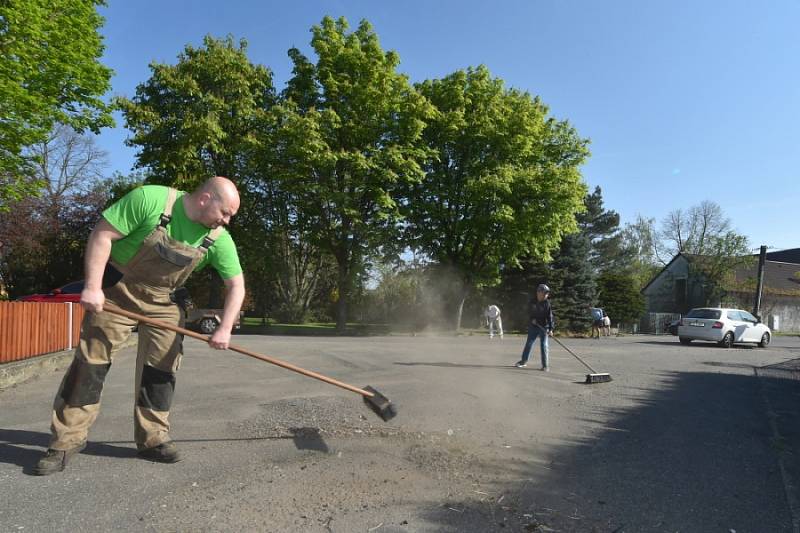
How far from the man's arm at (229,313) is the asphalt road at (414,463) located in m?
0.89

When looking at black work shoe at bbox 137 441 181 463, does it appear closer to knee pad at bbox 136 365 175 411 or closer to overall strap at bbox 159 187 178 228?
knee pad at bbox 136 365 175 411

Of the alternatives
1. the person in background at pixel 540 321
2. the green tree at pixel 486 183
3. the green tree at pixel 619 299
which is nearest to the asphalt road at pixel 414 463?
the person in background at pixel 540 321

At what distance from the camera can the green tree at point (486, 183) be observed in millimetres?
24844

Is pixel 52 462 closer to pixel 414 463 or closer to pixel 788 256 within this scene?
pixel 414 463

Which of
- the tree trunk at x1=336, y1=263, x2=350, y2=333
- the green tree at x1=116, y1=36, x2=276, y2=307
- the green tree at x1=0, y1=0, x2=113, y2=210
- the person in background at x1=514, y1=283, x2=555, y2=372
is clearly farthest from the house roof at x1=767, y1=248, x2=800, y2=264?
the green tree at x1=0, y1=0, x2=113, y2=210

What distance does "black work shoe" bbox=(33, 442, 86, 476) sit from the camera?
3.29 metres

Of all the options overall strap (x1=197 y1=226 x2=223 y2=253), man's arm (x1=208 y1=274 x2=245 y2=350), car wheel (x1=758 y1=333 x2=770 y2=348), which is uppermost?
overall strap (x1=197 y1=226 x2=223 y2=253)

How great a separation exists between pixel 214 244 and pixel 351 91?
21.2 m

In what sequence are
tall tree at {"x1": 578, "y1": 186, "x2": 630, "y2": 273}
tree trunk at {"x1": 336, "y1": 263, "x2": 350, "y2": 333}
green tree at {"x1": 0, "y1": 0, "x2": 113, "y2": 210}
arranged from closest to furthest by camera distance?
green tree at {"x1": 0, "y1": 0, "x2": 113, "y2": 210} < tree trunk at {"x1": 336, "y1": 263, "x2": 350, "y2": 333} < tall tree at {"x1": 578, "y1": 186, "x2": 630, "y2": 273}

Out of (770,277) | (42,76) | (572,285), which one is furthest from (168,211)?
(770,277)

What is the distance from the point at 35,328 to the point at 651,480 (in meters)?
8.35

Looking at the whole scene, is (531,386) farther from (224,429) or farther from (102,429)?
(102,429)

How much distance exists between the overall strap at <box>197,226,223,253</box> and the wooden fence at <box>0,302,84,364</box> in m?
4.01

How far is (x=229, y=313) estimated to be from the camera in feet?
12.3
